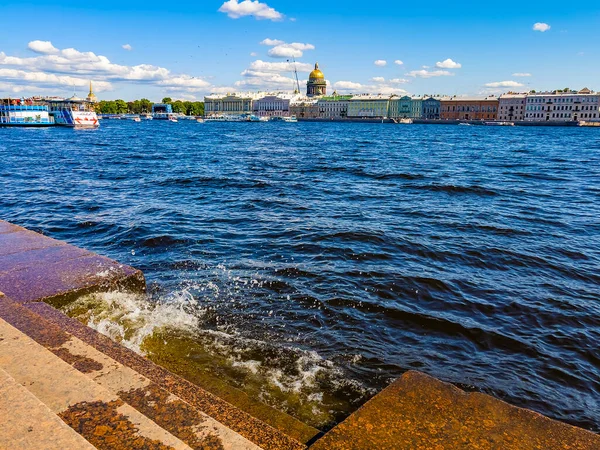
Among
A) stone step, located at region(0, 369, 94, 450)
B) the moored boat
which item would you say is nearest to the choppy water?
stone step, located at region(0, 369, 94, 450)

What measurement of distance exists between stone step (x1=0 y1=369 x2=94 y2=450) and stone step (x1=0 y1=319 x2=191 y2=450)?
3.7 inches

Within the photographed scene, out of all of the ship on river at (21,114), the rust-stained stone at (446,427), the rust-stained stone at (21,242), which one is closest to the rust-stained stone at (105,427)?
the rust-stained stone at (446,427)

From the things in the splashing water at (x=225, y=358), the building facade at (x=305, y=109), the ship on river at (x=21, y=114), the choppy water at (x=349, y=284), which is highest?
the building facade at (x=305, y=109)

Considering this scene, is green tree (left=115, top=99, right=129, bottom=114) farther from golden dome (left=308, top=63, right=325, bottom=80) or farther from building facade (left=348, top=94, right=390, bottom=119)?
building facade (left=348, top=94, right=390, bottom=119)

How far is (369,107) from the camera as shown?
129 metres

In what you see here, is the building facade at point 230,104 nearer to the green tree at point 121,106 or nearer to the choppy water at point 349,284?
the green tree at point 121,106

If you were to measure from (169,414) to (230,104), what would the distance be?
6092 inches

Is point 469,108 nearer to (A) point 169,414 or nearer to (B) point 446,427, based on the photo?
(B) point 446,427

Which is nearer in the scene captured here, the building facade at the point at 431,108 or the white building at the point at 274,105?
the building facade at the point at 431,108

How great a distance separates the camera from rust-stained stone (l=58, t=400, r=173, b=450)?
1718 millimetres

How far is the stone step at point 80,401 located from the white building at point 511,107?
11948 centimetres

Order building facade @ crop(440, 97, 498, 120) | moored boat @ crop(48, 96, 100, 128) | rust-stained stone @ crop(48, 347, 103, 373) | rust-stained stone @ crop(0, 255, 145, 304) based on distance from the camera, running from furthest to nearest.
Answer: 1. building facade @ crop(440, 97, 498, 120)
2. moored boat @ crop(48, 96, 100, 128)
3. rust-stained stone @ crop(0, 255, 145, 304)
4. rust-stained stone @ crop(48, 347, 103, 373)

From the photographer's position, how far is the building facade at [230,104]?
147125 mm

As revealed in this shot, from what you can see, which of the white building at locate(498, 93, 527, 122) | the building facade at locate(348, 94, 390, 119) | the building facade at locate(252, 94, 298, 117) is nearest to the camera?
the white building at locate(498, 93, 527, 122)
